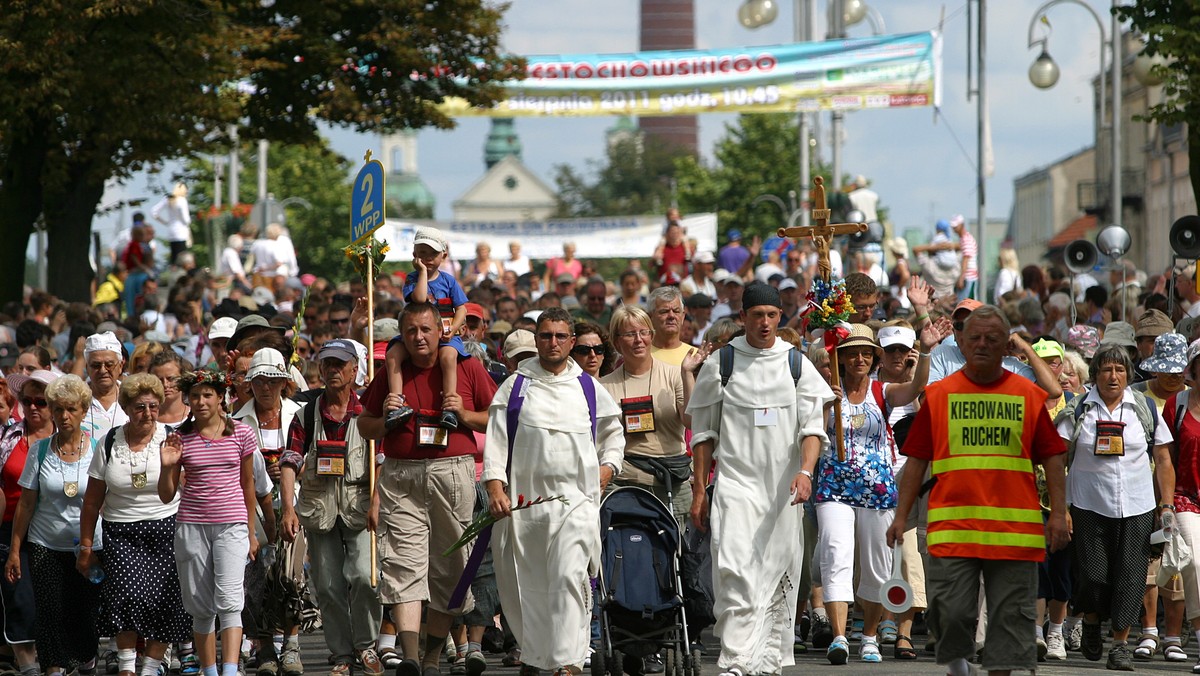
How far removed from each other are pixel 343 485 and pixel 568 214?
129640 mm

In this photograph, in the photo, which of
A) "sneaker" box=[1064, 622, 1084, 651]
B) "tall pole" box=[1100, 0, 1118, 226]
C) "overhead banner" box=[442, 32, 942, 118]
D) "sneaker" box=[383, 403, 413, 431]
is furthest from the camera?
"overhead banner" box=[442, 32, 942, 118]

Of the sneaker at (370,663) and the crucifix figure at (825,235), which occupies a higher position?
the crucifix figure at (825,235)

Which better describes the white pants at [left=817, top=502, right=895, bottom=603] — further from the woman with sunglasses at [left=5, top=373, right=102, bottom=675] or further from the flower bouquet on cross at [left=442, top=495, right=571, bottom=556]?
the woman with sunglasses at [left=5, top=373, right=102, bottom=675]

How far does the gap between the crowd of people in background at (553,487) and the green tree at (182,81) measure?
9422 millimetres

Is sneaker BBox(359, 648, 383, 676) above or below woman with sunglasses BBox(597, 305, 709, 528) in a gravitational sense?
below

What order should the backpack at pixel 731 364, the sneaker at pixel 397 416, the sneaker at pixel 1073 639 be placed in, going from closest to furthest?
the backpack at pixel 731 364 → the sneaker at pixel 397 416 → the sneaker at pixel 1073 639

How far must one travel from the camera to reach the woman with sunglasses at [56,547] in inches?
433

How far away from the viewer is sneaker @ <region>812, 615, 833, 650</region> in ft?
40.1

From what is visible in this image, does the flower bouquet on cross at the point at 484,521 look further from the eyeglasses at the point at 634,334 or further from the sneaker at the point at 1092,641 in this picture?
the sneaker at the point at 1092,641

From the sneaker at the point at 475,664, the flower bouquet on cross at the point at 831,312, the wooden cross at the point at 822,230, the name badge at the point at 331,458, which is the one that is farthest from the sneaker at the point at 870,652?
the name badge at the point at 331,458

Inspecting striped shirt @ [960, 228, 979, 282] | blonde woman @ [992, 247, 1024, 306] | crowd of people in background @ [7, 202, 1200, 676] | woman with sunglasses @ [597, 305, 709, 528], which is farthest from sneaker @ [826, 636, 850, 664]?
blonde woman @ [992, 247, 1024, 306]

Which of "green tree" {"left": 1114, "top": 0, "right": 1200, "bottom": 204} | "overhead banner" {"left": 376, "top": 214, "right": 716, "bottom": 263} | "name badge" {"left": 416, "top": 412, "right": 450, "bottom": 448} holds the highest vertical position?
"green tree" {"left": 1114, "top": 0, "right": 1200, "bottom": 204}

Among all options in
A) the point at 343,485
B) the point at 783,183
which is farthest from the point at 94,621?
the point at 783,183

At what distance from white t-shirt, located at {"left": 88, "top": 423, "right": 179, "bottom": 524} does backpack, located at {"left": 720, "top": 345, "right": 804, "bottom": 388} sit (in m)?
2.98
